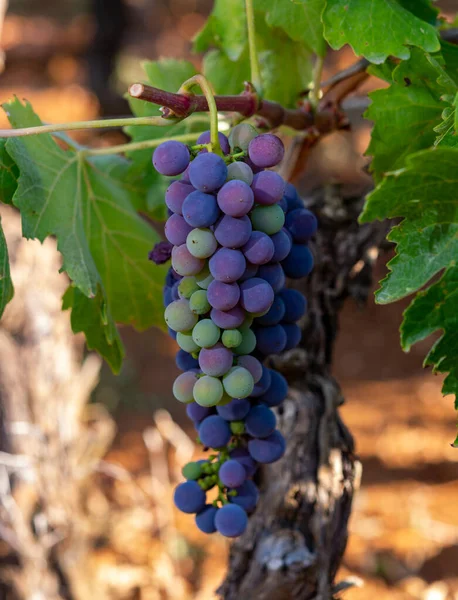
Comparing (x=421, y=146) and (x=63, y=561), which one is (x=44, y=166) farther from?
(x=63, y=561)

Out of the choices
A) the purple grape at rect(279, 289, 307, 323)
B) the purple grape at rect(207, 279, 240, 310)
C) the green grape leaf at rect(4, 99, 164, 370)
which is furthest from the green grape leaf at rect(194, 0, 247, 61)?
the purple grape at rect(207, 279, 240, 310)

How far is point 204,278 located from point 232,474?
0.24m

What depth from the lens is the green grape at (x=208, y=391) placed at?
664 millimetres

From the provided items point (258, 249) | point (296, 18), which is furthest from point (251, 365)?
point (296, 18)

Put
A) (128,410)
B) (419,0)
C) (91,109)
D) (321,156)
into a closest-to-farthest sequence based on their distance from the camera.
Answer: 1. (419,0)
2. (128,410)
3. (321,156)
4. (91,109)

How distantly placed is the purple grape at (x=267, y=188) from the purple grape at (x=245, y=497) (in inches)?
13.8

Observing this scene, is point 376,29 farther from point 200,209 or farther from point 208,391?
A: point 208,391

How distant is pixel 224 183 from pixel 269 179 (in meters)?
0.05

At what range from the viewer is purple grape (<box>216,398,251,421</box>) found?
0.76 m

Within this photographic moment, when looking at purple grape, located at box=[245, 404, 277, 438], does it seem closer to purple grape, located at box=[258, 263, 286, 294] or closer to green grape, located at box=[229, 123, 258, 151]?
purple grape, located at box=[258, 263, 286, 294]

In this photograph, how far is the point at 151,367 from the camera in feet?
16.8

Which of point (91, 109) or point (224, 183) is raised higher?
point (91, 109)

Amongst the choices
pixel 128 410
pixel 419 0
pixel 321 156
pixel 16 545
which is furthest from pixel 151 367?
pixel 419 0

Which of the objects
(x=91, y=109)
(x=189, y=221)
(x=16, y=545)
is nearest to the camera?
(x=189, y=221)
